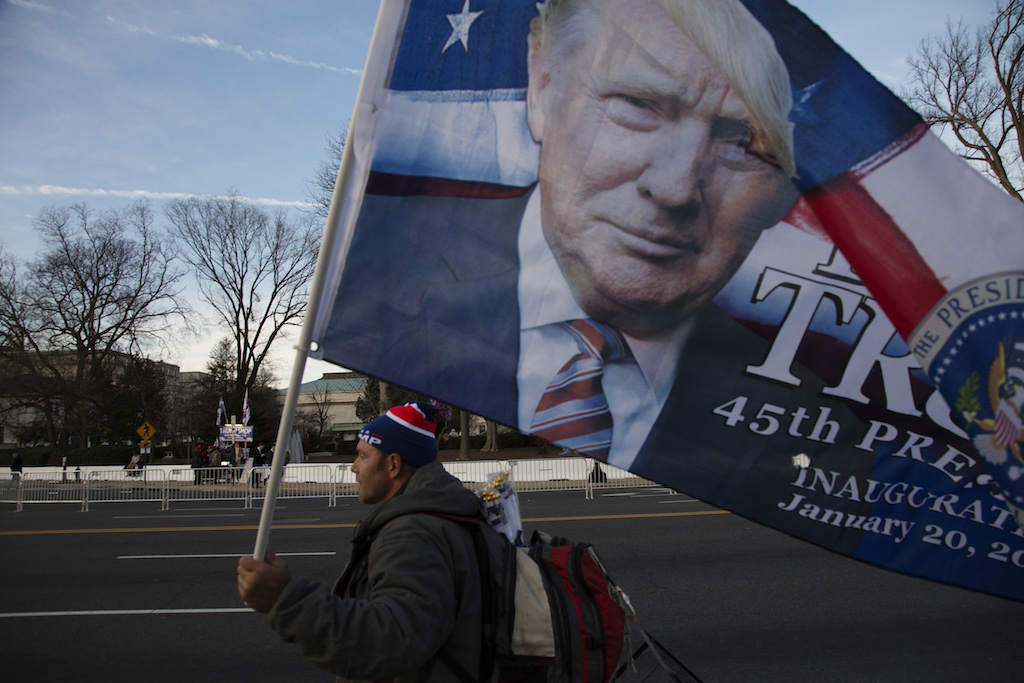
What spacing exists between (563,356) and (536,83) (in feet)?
2.75

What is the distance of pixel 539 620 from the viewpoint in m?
2.18

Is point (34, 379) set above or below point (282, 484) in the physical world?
above

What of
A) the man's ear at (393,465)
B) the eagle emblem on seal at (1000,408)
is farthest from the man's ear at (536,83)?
the eagle emblem on seal at (1000,408)

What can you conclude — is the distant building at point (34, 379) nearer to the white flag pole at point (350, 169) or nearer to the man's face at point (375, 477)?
the man's face at point (375, 477)

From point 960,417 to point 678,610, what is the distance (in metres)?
5.21

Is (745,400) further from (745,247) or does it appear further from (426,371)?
(426,371)

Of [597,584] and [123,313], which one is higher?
[123,313]

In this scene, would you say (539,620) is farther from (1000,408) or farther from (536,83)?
(536,83)

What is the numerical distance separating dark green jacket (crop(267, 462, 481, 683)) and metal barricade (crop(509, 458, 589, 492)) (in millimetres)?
19069

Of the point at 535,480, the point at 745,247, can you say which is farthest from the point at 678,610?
the point at 535,480

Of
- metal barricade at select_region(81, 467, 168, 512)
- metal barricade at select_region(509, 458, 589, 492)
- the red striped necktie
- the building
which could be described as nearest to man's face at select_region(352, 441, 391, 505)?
the red striped necktie

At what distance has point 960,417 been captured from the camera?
221 cm

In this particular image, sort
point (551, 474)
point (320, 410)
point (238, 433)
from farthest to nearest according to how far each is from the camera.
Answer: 1. point (320, 410)
2. point (238, 433)
3. point (551, 474)

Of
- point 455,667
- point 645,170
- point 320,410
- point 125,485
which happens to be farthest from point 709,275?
point 320,410
